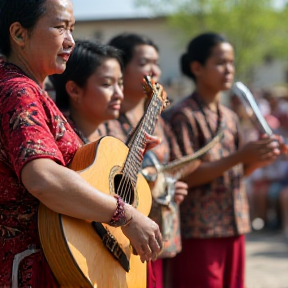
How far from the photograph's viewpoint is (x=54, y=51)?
2.47m

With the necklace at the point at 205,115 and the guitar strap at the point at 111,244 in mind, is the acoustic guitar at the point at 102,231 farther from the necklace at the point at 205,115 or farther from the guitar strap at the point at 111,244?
the necklace at the point at 205,115

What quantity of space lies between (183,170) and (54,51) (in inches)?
67.8

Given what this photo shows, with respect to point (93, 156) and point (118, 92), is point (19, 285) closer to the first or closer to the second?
point (93, 156)

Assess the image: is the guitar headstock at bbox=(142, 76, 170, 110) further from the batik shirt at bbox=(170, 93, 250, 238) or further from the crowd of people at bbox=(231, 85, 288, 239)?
the crowd of people at bbox=(231, 85, 288, 239)

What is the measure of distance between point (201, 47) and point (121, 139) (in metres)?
1.20

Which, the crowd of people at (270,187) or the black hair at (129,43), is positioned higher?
the black hair at (129,43)

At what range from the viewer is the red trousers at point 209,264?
438 cm

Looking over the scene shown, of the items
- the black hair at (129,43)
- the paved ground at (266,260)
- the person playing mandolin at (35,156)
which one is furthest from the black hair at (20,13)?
the paved ground at (266,260)

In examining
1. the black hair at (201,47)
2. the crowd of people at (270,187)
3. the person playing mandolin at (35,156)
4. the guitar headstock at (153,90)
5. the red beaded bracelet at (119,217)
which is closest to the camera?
the person playing mandolin at (35,156)

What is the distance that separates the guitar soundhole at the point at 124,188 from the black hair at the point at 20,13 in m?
0.70

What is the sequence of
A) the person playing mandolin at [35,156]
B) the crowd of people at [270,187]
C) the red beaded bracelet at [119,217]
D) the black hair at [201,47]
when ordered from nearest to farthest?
the person playing mandolin at [35,156] < the red beaded bracelet at [119,217] < the black hair at [201,47] < the crowd of people at [270,187]

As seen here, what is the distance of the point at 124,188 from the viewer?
2699mm

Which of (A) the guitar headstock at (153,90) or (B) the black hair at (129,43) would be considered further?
(B) the black hair at (129,43)

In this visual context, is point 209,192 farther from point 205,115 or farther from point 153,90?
point 153,90
